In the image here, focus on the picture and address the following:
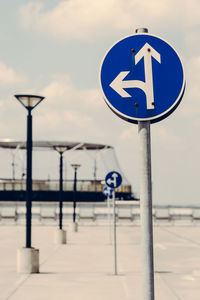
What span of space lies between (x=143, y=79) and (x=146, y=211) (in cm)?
99

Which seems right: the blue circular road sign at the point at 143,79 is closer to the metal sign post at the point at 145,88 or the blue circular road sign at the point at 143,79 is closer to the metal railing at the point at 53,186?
the metal sign post at the point at 145,88

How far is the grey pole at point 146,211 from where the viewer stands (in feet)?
14.0

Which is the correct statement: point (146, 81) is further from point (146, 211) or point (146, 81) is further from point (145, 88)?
point (146, 211)

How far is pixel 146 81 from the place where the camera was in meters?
4.42

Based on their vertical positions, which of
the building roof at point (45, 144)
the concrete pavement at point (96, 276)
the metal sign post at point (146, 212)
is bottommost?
the concrete pavement at point (96, 276)

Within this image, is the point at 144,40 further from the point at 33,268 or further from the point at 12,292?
the point at 33,268

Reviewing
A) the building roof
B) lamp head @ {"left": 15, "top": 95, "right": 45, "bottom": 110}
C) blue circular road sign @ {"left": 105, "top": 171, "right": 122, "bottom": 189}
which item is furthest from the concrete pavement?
the building roof

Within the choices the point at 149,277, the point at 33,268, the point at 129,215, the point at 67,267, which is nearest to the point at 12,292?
the point at 33,268

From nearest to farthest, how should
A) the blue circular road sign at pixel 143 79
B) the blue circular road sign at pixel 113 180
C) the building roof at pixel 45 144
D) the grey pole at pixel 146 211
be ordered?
the grey pole at pixel 146 211 < the blue circular road sign at pixel 143 79 < the blue circular road sign at pixel 113 180 < the building roof at pixel 45 144

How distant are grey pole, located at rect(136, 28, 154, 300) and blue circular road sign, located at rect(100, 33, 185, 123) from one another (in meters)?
0.13

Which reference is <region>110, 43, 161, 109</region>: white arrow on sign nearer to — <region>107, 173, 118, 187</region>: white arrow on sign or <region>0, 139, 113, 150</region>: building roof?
<region>107, 173, 118, 187</region>: white arrow on sign

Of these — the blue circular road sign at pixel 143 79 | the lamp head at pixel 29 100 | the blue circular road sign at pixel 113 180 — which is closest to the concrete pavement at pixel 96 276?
the blue circular road sign at pixel 113 180

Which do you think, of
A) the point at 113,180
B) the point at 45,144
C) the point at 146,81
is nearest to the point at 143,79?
the point at 146,81

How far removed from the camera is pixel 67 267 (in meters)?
15.2
